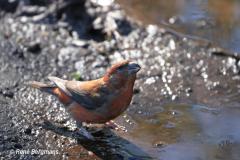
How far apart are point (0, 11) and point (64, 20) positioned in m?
1.02

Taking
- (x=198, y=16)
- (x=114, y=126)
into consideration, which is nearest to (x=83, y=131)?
(x=114, y=126)

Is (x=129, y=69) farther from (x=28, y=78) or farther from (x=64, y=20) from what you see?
(x=64, y=20)

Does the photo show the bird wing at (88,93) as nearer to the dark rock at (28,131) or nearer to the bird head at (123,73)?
the bird head at (123,73)

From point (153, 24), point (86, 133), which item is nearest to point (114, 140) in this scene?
point (86, 133)

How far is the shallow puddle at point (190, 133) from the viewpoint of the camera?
20.5 feet

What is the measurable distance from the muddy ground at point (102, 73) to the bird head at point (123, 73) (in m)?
0.60

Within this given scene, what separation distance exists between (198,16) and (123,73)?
3.53 meters

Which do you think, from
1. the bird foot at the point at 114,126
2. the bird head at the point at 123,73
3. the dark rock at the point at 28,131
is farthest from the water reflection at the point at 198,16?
the dark rock at the point at 28,131

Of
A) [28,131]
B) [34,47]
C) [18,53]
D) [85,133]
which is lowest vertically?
[28,131]

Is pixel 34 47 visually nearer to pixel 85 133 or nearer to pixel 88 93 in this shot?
pixel 88 93

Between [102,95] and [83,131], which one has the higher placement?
[102,95]

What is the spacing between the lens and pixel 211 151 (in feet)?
20.6

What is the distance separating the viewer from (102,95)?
656 cm

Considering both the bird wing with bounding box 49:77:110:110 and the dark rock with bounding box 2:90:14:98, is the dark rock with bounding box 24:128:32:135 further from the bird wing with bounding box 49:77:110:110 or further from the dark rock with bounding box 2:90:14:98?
the dark rock with bounding box 2:90:14:98
